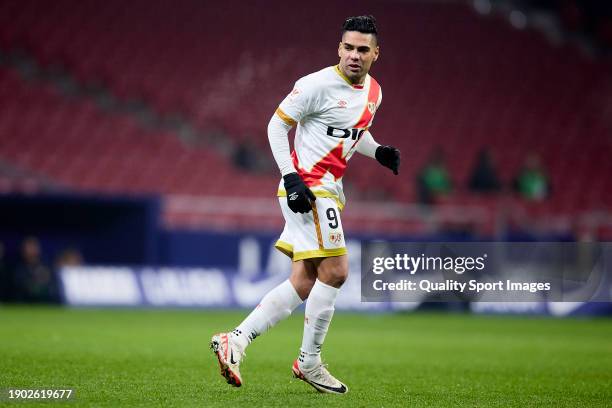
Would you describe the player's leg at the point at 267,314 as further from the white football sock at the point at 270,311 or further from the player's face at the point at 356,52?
the player's face at the point at 356,52

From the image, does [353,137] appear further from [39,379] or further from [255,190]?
[255,190]

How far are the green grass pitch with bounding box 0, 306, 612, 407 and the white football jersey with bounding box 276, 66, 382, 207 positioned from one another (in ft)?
4.41

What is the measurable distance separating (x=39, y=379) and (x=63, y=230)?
42.6 feet

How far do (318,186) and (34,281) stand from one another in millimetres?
11892

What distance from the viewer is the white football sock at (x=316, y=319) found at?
254 inches

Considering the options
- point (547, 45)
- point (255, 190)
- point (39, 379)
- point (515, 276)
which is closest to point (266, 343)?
point (515, 276)

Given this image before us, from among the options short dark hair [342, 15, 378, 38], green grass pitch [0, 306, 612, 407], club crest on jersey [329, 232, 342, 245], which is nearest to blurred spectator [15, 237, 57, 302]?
green grass pitch [0, 306, 612, 407]

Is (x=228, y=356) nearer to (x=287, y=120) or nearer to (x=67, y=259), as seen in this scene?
(x=287, y=120)

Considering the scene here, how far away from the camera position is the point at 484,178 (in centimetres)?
1850

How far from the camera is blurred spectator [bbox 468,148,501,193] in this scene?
18453mm

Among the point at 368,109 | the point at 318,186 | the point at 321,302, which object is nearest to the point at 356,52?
the point at 368,109

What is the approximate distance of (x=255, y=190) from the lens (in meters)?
21.6

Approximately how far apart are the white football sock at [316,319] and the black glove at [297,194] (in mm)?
539

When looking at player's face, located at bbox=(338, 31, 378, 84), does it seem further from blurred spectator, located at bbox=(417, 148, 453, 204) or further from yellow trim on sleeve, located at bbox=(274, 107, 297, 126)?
blurred spectator, located at bbox=(417, 148, 453, 204)
